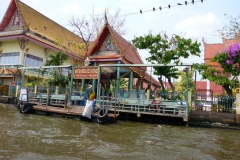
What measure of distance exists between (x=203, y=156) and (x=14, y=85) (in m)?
17.3

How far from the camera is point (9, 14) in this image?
2161 cm

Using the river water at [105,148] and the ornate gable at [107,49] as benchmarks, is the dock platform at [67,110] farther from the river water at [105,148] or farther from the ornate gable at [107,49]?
the ornate gable at [107,49]

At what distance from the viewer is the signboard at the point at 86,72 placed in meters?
11.6

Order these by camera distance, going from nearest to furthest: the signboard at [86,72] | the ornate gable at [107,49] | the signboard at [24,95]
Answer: the signboard at [86,72] → the signboard at [24,95] → the ornate gable at [107,49]

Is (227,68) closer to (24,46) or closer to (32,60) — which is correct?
(24,46)

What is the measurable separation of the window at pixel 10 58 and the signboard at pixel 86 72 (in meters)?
11.0

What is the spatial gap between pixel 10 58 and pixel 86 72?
12.7 meters

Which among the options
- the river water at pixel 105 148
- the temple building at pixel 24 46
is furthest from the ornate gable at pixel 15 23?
the river water at pixel 105 148

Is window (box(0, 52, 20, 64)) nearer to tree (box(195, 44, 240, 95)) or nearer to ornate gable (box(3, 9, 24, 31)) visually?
ornate gable (box(3, 9, 24, 31))

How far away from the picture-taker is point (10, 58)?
68.5ft

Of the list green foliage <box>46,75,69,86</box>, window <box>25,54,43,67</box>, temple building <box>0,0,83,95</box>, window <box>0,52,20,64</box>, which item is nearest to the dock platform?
green foliage <box>46,75,69,86</box>

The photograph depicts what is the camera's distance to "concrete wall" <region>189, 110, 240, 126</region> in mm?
10445

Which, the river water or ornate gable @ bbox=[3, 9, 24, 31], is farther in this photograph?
ornate gable @ bbox=[3, 9, 24, 31]

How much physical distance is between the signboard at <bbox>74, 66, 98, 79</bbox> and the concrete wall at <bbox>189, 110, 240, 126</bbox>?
5.51 m
